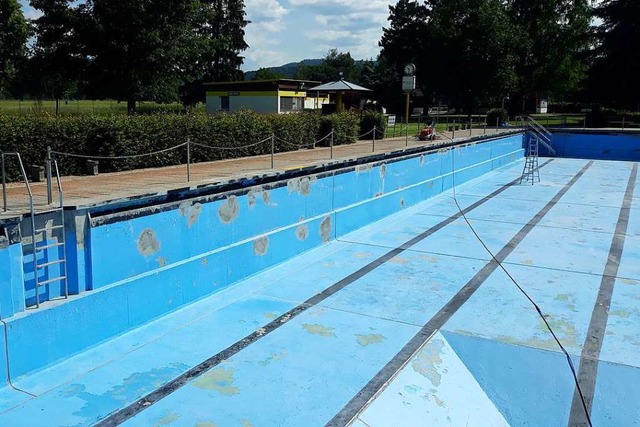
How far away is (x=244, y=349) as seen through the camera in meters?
6.09

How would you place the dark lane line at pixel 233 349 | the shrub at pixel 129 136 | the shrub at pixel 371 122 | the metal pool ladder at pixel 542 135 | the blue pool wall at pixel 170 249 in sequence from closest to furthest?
the dark lane line at pixel 233 349, the blue pool wall at pixel 170 249, the shrub at pixel 129 136, the shrub at pixel 371 122, the metal pool ladder at pixel 542 135

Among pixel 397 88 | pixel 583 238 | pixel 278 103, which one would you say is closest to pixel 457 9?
pixel 397 88

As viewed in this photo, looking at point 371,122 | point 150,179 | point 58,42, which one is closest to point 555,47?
point 371,122

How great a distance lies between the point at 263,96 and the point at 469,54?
18204 mm

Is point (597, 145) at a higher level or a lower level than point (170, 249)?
higher

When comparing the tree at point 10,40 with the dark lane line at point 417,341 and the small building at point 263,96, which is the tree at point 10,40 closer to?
the small building at point 263,96

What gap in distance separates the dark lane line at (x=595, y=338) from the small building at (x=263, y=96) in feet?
110

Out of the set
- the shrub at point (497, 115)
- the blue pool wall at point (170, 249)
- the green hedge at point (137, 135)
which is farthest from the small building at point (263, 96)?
the blue pool wall at point (170, 249)

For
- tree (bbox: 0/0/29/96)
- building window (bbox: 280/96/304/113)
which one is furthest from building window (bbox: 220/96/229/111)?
tree (bbox: 0/0/29/96)

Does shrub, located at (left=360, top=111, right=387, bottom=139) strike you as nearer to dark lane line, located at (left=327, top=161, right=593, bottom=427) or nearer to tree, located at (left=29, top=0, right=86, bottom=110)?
tree, located at (left=29, top=0, right=86, bottom=110)

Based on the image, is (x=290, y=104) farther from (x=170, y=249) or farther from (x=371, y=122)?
(x=170, y=249)

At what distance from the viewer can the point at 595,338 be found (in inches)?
260

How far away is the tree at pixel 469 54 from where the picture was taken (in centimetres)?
4650

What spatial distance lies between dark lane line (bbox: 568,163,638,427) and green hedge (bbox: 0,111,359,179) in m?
9.30
